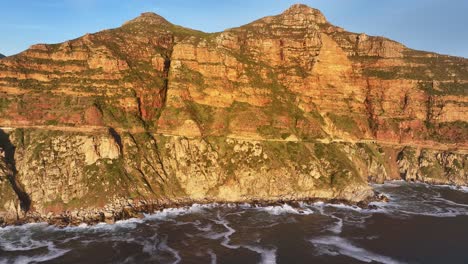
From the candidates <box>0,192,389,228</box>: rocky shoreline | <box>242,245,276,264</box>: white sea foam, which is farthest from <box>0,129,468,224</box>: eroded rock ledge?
<box>242,245,276,264</box>: white sea foam

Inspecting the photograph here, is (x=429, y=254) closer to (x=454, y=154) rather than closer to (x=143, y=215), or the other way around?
(x=143, y=215)

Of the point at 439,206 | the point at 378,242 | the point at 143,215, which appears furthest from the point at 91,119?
the point at 439,206

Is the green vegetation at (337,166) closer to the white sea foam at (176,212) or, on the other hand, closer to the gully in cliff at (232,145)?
the gully in cliff at (232,145)

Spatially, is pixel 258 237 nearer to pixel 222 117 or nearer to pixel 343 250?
pixel 343 250

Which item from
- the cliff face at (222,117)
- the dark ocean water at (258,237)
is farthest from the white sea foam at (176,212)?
the cliff face at (222,117)

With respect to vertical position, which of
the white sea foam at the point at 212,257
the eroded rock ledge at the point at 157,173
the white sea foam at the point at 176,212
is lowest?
the white sea foam at the point at 212,257

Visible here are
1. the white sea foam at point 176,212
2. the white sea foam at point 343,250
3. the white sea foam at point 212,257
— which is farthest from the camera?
the white sea foam at point 176,212
